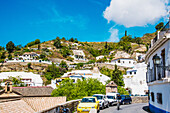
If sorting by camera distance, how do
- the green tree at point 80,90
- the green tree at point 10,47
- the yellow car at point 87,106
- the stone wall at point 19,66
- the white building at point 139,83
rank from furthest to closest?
the green tree at point 10,47, the stone wall at point 19,66, the white building at point 139,83, the green tree at point 80,90, the yellow car at point 87,106

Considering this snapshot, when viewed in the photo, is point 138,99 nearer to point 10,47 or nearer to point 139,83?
point 139,83

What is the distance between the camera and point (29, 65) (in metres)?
85.4

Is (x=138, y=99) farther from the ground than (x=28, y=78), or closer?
closer

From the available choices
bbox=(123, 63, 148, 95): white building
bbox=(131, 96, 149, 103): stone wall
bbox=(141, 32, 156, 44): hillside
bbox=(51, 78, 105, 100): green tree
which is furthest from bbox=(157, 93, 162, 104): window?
bbox=(141, 32, 156, 44): hillside

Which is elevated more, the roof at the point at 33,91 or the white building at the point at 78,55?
the white building at the point at 78,55

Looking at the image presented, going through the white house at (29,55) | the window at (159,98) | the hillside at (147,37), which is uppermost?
the hillside at (147,37)

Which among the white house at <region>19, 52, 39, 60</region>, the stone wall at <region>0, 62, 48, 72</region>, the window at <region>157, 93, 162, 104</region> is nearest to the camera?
the window at <region>157, 93, 162, 104</region>

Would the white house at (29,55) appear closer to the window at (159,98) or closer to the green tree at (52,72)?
the green tree at (52,72)

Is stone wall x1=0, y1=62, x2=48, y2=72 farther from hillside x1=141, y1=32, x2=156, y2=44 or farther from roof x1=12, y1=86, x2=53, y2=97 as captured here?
hillside x1=141, y1=32, x2=156, y2=44

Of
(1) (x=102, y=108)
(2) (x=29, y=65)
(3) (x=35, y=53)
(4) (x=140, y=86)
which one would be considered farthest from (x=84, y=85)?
(3) (x=35, y=53)

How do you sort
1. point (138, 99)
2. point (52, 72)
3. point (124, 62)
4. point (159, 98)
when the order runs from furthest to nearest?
1. point (124, 62)
2. point (52, 72)
3. point (138, 99)
4. point (159, 98)

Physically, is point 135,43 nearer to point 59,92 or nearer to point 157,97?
point 59,92

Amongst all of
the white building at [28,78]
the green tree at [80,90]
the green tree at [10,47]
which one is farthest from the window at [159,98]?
the green tree at [10,47]

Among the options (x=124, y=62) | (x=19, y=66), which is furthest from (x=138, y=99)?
(x=19, y=66)
